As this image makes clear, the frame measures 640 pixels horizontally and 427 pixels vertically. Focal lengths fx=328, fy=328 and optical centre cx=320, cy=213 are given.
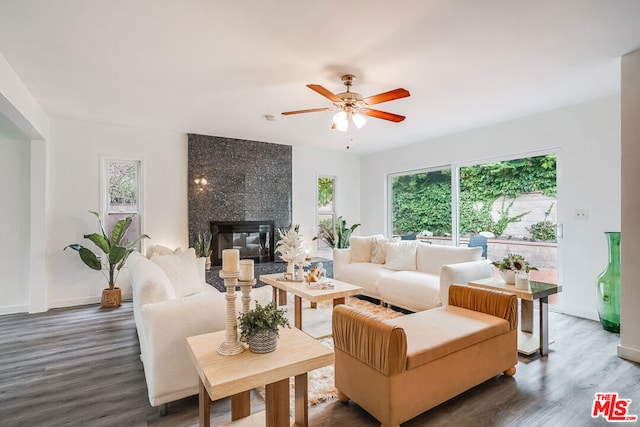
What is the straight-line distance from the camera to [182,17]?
2.11 m

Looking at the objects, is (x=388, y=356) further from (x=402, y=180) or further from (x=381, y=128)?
(x=402, y=180)

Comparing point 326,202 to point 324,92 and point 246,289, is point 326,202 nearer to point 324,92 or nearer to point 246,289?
point 324,92

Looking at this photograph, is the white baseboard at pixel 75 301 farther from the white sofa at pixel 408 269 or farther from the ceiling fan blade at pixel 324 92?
the ceiling fan blade at pixel 324 92

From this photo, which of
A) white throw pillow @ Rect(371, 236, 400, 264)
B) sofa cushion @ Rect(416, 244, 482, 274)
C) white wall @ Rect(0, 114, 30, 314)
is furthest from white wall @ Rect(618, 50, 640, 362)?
white wall @ Rect(0, 114, 30, 314)

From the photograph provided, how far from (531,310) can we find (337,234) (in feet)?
12.0

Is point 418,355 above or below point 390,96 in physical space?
below

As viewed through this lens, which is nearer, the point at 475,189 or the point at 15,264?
the point at 15,264

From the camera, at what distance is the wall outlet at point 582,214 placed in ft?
12.2

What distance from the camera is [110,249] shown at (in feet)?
13.9

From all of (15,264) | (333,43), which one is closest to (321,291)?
(333,43)

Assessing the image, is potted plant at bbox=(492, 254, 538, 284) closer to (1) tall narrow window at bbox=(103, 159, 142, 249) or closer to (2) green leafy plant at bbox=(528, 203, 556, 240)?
(2) green leafy plant at bbox=(528, 203, 556, 240)

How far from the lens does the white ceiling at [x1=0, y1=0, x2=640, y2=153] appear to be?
204 cm

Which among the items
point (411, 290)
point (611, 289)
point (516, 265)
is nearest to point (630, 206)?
point (516, 265)

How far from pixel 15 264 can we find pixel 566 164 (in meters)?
6.88
